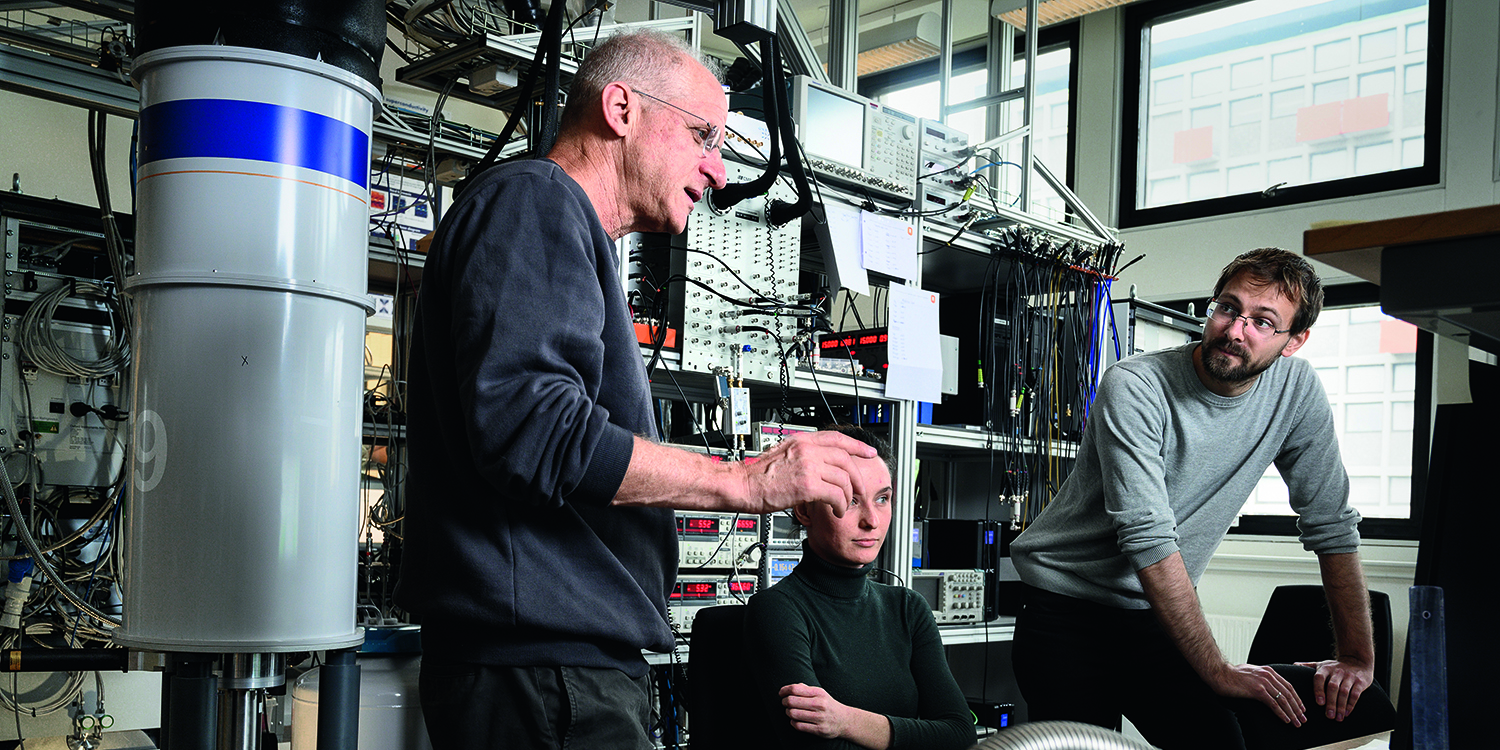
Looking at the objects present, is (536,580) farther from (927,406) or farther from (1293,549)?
(1293,549)

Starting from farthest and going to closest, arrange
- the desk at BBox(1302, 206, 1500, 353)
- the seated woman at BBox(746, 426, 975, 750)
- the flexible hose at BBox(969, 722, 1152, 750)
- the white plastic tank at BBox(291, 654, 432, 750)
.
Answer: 1. the seated woman at BBox(746, 426, 975, 750)
2. the white plastic tank at BBox(291, 654, 432, 750)
3. the desk at BBox(1302, 206, 1500, 353)
4. the flexible hose at BBox(969, 722, 1152, 750)

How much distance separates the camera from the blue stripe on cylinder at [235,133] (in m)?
1.25

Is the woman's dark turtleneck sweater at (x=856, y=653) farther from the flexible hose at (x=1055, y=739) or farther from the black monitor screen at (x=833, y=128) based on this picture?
the black monitor screen at (x=833, y=128)

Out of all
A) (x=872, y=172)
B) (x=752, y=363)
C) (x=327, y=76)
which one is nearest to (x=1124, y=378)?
(x=752, y=363)

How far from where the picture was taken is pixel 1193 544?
218cm

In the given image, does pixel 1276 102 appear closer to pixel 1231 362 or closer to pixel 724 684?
pixel 1231 362

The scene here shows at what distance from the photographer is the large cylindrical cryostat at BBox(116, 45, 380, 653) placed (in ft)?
4.05

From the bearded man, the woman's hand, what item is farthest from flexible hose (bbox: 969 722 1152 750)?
the bearded man

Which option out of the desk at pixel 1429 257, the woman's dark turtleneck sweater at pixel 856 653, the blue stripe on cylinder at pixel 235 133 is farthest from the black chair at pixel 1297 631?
the blue stripe on cylinder at pixel 235 133

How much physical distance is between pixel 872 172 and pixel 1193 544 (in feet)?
4.15

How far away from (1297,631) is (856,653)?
129 cm

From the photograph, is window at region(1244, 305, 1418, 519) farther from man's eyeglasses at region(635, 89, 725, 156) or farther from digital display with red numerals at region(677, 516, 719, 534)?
man's eyeglasses at region(635, 89, 725, 156)

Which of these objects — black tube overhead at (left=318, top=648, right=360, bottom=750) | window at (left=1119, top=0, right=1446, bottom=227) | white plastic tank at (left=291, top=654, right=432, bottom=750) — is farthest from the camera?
window at (left=1119, top=0, right=1446, bottom=227)

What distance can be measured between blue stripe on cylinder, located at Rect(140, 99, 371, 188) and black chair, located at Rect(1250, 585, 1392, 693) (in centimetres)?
230
